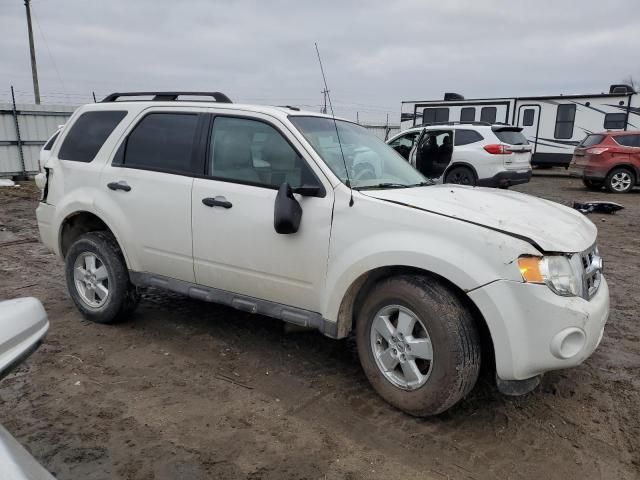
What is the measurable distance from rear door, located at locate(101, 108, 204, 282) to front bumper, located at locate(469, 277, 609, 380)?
229 cm

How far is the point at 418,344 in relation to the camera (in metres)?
2.99

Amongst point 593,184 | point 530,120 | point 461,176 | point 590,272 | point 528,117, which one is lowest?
point 593,184

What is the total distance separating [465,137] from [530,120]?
885 centimetres

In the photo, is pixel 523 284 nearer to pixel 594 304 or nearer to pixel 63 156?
pixel 594 304

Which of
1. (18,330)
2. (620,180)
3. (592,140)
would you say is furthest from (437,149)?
(18,330)

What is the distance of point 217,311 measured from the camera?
16.1ft

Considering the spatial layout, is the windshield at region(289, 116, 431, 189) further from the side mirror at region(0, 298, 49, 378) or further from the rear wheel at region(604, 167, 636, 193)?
the rear wheel at region(604, 167, 636, 193)

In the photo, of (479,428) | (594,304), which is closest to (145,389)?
(479,428)

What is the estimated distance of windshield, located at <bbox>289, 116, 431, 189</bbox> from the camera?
11.6 feet

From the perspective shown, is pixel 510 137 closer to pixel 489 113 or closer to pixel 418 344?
pixel 489 113

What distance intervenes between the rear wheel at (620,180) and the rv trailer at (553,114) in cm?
517

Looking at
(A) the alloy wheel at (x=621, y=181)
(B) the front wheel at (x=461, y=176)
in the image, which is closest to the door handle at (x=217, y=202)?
(B) the front wheel at (x=461, y=176)

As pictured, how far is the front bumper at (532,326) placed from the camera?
267 centimetres

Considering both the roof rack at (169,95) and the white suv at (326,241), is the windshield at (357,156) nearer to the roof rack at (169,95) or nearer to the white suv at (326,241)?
the white suv at (326,241)
